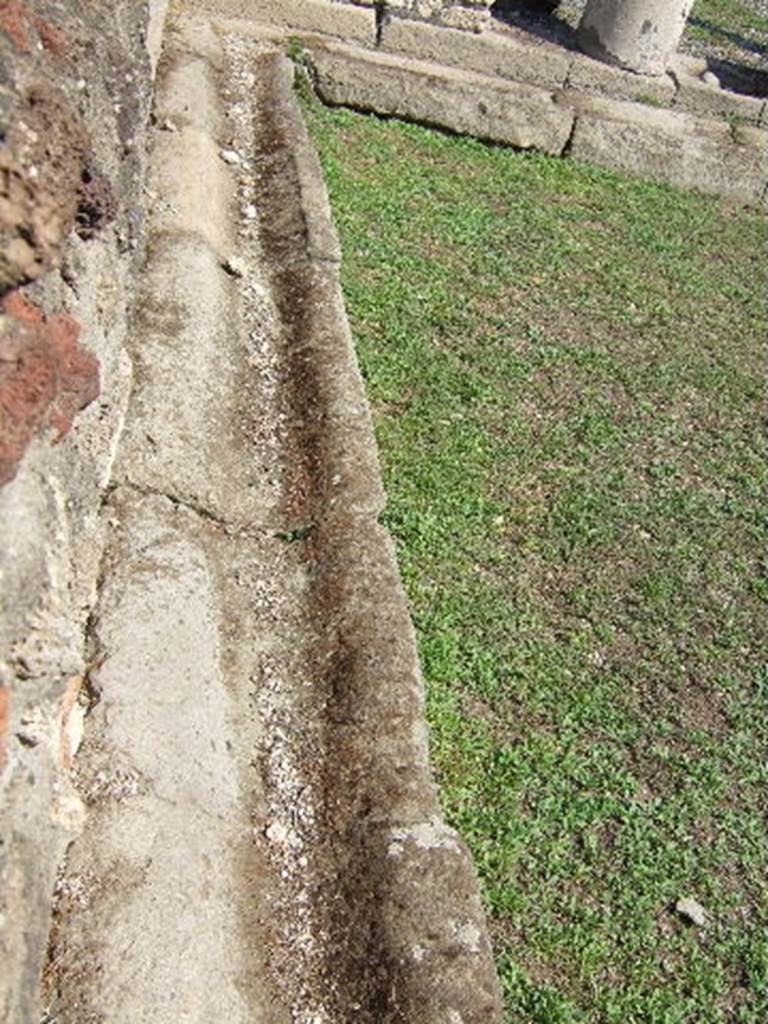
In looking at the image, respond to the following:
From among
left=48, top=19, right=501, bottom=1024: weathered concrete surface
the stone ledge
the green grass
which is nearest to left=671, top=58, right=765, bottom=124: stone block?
the stone ledge

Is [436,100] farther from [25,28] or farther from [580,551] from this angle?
[25,28]

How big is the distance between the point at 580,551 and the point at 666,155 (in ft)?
13.4

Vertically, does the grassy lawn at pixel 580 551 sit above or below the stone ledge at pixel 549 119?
below

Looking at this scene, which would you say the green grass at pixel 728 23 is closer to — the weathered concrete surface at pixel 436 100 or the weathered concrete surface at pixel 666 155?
the weathered concrete surface at pixel 666 155

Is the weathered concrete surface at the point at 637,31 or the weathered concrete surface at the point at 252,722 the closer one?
the weathered concrete surface at the point at 252,722

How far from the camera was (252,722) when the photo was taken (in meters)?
3.00

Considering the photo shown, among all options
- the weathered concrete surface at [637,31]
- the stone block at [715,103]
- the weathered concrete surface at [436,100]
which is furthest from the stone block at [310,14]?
the stone block at [715,103]

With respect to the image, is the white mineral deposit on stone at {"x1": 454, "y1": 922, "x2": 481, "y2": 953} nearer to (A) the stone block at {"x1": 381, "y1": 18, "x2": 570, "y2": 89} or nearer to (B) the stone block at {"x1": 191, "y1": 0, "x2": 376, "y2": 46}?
(B) the stone block at {"x1": 191, "y1": 0, "x2": 376, "y2": 46}

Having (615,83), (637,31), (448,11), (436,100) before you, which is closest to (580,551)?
(436,100)

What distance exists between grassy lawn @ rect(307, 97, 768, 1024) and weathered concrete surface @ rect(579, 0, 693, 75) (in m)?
2.21

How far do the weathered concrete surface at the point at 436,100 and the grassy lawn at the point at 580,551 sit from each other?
0.32m

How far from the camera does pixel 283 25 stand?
7.58m

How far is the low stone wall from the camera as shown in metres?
7.05

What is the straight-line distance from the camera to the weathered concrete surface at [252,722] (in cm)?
237
